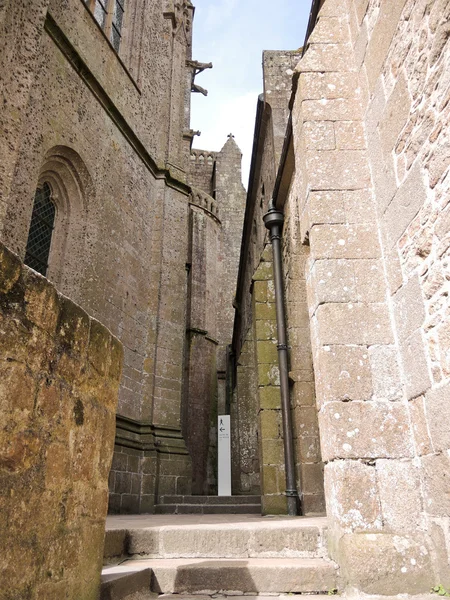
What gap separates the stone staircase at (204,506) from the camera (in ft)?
24.9

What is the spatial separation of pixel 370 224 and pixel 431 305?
3.44ft

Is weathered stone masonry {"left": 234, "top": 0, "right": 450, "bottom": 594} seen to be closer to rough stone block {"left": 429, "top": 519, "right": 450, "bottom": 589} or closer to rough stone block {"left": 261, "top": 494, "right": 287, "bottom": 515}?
rough stone block {"left": 429, "top": 519, "right": 450, "bottom": 589}

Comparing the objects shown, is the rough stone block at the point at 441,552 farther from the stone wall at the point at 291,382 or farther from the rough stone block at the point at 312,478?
the rough stone block at the point at 312,478

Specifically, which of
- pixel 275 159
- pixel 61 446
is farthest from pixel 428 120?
pixel 275 159

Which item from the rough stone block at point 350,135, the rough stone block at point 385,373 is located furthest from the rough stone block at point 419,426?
the rough stone block at point 350,135

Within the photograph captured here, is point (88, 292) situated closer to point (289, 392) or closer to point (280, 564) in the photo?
point (289, 392)

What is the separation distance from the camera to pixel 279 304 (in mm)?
6066

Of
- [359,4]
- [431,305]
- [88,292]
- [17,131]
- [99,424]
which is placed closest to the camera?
[99,424]

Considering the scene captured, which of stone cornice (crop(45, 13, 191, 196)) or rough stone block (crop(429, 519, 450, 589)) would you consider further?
stone cornice (crop(45, 13, 191, 196))

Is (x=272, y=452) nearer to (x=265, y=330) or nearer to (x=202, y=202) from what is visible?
(x=265, y=330)

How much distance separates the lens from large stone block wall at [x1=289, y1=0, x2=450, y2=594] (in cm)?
265

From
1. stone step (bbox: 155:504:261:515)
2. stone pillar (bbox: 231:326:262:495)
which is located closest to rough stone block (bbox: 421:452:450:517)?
stone step (bbox: 155:504:261:515)

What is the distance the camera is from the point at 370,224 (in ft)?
11.6

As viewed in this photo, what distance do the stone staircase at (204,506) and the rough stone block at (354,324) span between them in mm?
4860
